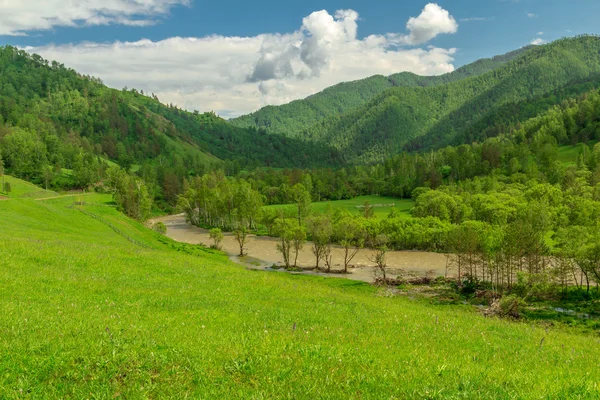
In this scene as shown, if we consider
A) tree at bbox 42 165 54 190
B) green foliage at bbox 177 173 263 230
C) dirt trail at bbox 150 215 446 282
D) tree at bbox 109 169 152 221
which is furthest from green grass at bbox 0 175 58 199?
green foliage at bbox 177 173 263 230

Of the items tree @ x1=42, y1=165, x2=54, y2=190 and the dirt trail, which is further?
tree @ x1=42, y1=165, x2=54, y2=190

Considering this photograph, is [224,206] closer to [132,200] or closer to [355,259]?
[132,200]

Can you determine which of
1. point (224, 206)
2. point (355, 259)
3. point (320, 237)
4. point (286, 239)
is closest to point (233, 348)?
point (320, 237)

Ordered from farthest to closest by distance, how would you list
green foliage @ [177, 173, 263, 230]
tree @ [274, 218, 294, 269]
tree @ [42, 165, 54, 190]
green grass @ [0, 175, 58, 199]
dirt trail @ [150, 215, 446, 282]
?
tree @ [42, 165, 54, 190], green foliage @ [177, 173, 263, 230], green grass @ [0, 175, 58, 199], tree @ [274, 218, 294, 269], dirt trail @ [150, 215, 446, 282]

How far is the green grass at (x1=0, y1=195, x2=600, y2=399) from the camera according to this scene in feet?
30.2

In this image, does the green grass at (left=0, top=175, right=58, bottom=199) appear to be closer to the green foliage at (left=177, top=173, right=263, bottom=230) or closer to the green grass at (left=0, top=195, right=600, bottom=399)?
the green foliage at (left=177, top=173, right=263, bottom=230)

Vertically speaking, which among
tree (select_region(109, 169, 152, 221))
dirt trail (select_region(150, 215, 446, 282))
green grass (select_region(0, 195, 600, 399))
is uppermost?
tree (select_region(109, 169, 152, 221))

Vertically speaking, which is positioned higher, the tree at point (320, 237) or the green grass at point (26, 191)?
the green grass at point (26, 191)

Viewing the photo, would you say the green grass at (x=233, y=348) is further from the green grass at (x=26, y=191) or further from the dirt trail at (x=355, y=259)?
the green grass at (x=26, y=191)

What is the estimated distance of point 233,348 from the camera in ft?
39.2

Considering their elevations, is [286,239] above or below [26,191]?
below

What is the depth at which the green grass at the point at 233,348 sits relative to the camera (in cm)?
920

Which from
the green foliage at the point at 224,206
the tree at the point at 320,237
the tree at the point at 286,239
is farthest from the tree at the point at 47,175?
the tree at the point at 320,237

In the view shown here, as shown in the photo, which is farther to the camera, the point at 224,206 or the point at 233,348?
the point at 224,206
